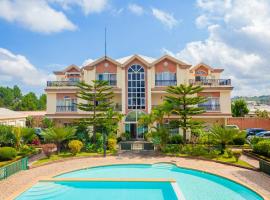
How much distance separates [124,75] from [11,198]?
23978mm

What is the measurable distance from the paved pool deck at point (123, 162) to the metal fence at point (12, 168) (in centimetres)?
35

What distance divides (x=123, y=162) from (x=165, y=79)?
1669 cm

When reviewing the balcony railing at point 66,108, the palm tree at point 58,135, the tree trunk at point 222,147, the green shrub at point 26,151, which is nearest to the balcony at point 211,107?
the tree trunk at point 222,147

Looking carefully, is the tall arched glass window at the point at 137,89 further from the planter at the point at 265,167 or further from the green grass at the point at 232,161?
the planter at the point at 265,167

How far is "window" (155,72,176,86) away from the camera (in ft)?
113

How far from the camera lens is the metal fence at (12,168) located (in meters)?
16.1

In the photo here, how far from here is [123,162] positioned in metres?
A: 21.2

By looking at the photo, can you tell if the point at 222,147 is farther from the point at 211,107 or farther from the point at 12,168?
the point at 12,168

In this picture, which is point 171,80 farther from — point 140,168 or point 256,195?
point 256,195

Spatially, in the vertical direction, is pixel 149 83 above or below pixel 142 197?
above

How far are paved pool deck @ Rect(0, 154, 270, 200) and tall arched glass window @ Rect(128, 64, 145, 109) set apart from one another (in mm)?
11247

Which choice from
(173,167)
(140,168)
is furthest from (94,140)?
(173,167)

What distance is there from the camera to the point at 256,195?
13.0 metres

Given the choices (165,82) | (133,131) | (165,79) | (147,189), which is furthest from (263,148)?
(133,131)
